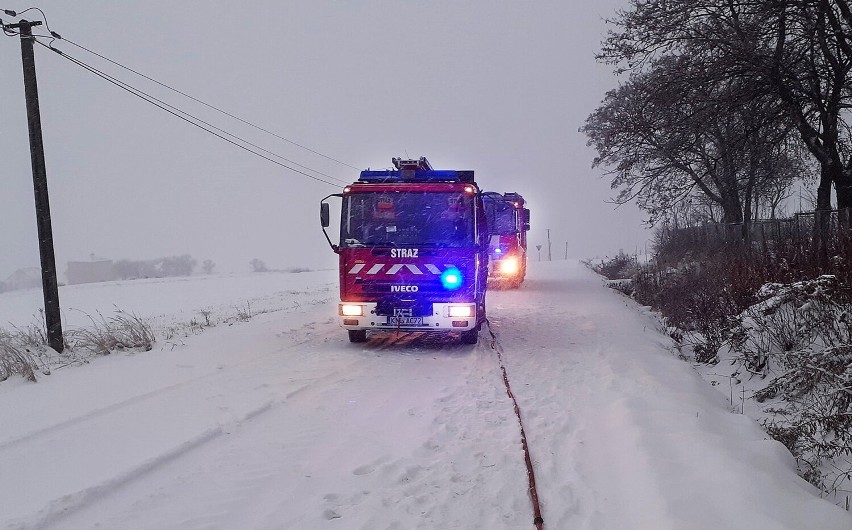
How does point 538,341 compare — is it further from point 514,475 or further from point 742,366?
point 514,475

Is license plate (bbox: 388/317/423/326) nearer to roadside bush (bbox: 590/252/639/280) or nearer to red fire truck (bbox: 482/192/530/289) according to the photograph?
red fire truck (bbox: 482/192/530/289)

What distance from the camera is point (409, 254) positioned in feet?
30.3

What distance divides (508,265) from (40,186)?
15243 millimetres

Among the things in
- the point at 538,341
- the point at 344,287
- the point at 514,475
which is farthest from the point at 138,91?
the point at 514,475

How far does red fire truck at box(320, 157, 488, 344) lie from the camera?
9258 mm

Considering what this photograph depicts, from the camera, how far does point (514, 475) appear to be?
415cm

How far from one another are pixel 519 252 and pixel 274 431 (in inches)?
682

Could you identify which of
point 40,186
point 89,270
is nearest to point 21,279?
point 89,270

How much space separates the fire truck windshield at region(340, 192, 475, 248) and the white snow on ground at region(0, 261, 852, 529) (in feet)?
6.76

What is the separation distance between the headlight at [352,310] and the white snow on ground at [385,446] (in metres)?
0.82

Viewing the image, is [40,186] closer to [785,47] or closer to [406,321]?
[406,321]

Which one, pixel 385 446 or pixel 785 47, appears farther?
pixel 785 47

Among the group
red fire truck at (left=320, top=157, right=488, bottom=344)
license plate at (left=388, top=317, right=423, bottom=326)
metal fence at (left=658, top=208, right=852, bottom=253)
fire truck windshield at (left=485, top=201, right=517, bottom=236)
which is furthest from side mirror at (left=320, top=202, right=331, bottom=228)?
fire truck windshield at (left=485, top=201, right=517, bottom=236)

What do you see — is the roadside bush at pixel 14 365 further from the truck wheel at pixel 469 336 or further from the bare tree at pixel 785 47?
the bare tree at pixel 785 47
